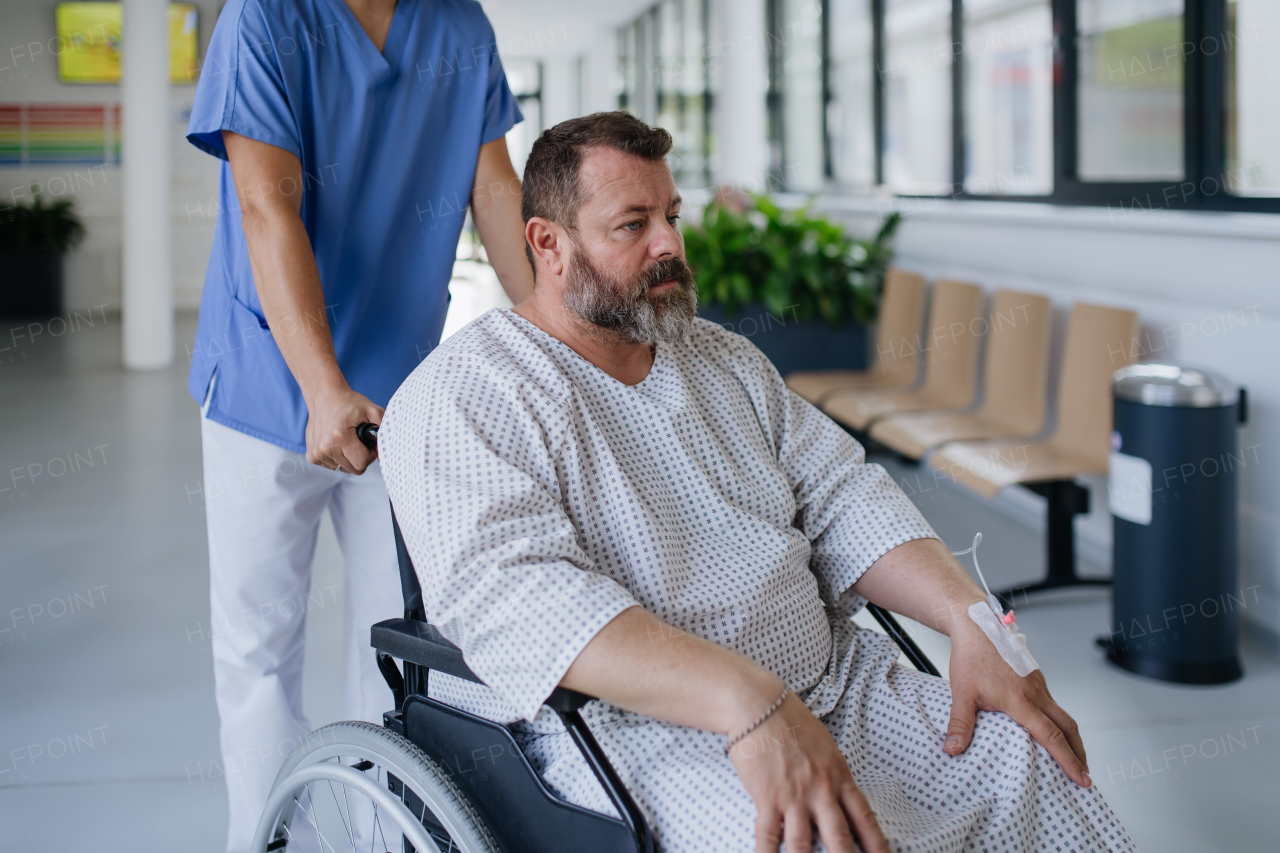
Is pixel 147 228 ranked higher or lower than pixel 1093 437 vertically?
higher

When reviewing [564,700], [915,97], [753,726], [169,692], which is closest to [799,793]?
[753,726]

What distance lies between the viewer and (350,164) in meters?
1.62

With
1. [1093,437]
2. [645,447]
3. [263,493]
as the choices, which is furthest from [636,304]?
[1093,437]

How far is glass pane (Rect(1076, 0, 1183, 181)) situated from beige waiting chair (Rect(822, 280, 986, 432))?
673 millimetres

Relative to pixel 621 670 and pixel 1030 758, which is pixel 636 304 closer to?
pixel 621 670

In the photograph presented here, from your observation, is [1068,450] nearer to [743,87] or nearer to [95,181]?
[743,87]

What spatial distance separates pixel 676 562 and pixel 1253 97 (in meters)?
2.98

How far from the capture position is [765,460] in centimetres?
152

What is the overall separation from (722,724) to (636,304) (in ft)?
1.83

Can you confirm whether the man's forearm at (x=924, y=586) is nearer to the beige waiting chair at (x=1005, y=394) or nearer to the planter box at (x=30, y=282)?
the beige waiting chair at (x=1005, y=394)

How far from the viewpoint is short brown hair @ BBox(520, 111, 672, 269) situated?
1416 millimetres

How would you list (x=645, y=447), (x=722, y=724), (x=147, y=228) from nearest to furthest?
(x=722, y=724), (x=645, y=447), (x=147, y=228)

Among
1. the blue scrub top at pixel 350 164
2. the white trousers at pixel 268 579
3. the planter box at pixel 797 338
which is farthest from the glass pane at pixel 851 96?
the white trousers at pixel 268 579

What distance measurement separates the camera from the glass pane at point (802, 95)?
7.63m
